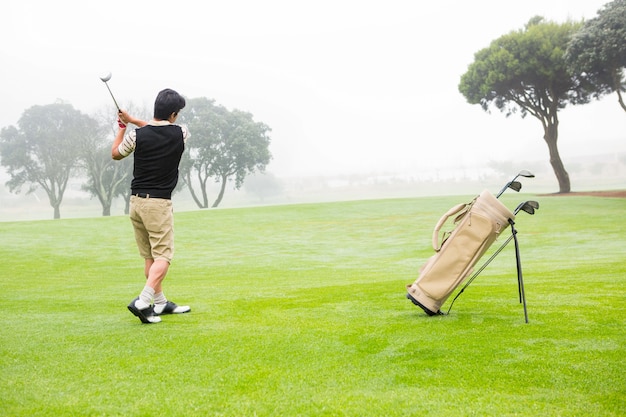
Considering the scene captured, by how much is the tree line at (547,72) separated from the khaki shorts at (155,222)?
36.4 m

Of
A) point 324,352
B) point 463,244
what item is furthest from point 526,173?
point 324,352

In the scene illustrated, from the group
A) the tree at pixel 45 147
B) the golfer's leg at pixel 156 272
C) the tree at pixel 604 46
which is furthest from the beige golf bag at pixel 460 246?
the tree at pixel 45 147

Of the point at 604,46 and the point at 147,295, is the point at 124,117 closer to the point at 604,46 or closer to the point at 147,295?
the point at 147,295

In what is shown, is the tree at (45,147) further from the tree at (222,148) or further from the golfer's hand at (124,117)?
the golfer's hand at (124,117)

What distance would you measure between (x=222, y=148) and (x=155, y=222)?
65.1 metres

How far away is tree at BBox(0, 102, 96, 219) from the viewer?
69375 mm

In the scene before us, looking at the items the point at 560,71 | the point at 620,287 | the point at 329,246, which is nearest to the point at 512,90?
the point at 560,71

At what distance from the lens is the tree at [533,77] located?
138 feet

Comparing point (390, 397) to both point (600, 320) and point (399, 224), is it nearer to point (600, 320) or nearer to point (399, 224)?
point (600, 320)

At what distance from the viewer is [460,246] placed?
574cm

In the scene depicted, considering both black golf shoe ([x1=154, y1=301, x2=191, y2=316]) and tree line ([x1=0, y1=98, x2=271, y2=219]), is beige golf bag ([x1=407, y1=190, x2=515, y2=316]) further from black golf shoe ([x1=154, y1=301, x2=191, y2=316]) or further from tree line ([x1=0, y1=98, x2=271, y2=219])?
tree line ([x1=0, y1=98, x2=271, y2=219])

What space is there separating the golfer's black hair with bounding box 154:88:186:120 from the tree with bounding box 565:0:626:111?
35.1m

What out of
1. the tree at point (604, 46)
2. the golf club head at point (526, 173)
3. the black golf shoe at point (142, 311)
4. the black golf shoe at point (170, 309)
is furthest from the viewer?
the tree at point (604, 46)

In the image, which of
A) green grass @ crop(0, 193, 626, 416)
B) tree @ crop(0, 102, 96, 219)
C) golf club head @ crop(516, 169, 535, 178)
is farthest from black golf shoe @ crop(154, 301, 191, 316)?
tree @ crop(0, 102, 96, 219)
